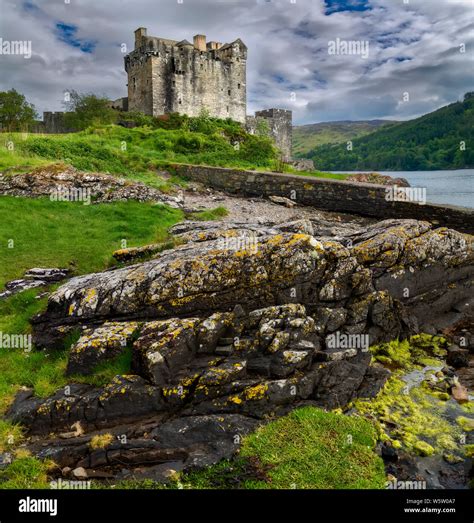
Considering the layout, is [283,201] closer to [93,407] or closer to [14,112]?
[93,407]

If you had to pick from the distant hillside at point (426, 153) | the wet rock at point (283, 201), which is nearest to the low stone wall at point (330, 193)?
the wet rock at point (283, 201)

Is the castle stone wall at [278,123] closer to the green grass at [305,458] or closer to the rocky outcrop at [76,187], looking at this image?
the rocky outcrop at [76,187]

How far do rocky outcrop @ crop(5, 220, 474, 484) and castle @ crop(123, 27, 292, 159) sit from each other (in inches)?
2219

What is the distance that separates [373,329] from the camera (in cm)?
1081

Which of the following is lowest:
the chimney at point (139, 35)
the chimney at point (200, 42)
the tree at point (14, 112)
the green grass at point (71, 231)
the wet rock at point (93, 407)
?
the wet rock at point (93, 407)

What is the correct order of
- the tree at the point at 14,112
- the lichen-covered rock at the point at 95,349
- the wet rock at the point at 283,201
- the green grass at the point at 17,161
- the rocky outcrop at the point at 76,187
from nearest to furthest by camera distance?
the lichen-covered rock at the point at 95,349
the rocky outcrop at the point at 76,187
the wet rock at the point at 283,201
the green grass at the point at 17,161
the tree at the point at 14,112

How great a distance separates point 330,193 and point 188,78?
51.1 meters

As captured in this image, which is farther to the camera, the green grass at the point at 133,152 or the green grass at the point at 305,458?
the green grass at the point at 133,152

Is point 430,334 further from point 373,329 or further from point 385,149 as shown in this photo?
point 385,149

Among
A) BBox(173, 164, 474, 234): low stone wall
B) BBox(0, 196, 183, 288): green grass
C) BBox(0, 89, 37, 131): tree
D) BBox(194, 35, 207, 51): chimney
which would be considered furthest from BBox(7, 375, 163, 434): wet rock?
BBox(194, 35, 207, 51): chimney

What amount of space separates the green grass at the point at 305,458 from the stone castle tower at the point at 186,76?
6114cm

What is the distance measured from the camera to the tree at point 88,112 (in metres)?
54.2

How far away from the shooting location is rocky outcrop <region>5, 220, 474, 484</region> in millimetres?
7621

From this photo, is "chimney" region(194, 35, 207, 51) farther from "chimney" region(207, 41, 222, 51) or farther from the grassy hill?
the grassy hill
